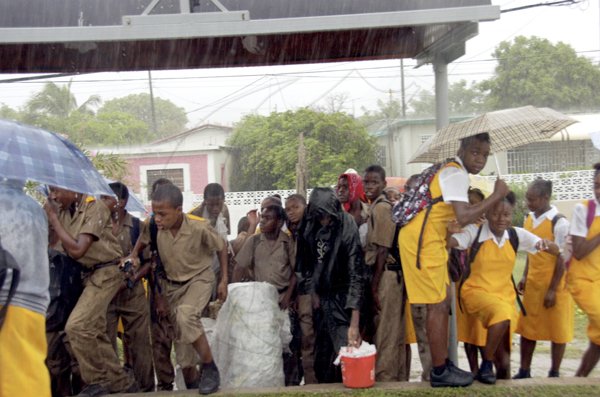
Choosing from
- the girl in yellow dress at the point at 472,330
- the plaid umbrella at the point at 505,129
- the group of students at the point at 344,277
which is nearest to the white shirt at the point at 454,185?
the group of students at the point at 344,277

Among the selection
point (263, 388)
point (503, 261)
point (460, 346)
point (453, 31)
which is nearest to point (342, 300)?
point (263, 388)

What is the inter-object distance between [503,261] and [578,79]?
31581 mm

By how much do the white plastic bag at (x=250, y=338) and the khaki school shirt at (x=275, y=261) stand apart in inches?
Answer: 7.2

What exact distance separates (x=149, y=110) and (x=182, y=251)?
53436 millimetres

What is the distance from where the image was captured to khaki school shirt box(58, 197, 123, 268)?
494 centimetres

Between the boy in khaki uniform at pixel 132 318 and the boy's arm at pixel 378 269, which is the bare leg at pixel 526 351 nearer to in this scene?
the boy's arm at pixel 378 269

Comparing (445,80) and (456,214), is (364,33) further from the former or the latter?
(456,214)

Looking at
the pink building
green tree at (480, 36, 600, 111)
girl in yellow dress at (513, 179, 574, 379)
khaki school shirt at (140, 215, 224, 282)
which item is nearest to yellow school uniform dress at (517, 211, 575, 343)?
girl in yellow dress at (513, 179, 574, 379)

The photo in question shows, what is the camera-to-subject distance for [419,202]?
484 centimetres

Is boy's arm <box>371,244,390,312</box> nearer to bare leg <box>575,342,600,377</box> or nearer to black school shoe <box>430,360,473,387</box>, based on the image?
black school shoe <box>430,360,473,387</box>

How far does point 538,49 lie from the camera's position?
33.6 m

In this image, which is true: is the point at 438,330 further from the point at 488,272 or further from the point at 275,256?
the point at 275,256

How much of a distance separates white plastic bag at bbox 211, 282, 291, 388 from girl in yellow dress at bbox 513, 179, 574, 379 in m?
2.14

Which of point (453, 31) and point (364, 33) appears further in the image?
point (364, 33)
